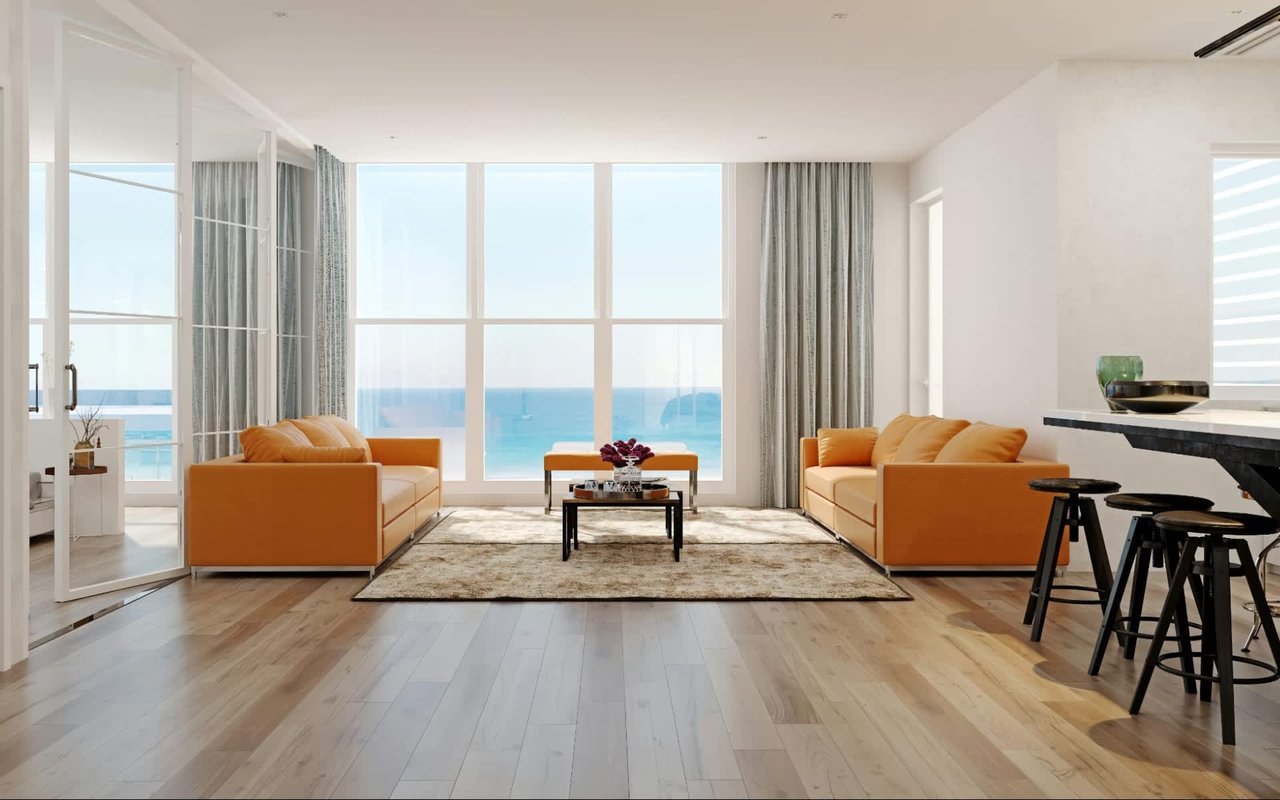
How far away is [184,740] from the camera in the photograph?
277cm

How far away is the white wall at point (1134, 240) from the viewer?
5316 mm

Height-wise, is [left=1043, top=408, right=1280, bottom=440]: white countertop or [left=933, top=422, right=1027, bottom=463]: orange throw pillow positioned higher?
[left=1043, top=408, right=1280, bottom=440]: white countertop

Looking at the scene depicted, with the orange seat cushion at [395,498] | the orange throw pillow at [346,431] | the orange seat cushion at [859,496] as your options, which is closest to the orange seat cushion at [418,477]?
the orange seat cushion at [395,498]

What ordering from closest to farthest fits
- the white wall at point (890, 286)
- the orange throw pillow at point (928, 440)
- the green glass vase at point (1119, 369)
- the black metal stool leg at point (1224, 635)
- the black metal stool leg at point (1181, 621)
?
the black metal stool leg at point (1224, 635), the black metal stool leg at point (1181, 621), the green glass vase at point (1119, 369), the orange throw pillow at point (928, 440), the white wall at point (890, 286)

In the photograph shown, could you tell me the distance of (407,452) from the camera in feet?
23.8

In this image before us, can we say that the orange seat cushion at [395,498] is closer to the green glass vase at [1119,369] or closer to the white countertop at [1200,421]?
the white countertop at [1200,421]

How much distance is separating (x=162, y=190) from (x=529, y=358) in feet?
12.5

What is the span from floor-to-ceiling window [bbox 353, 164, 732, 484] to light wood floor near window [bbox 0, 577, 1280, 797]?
13.6 ft

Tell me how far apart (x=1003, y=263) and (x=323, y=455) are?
4.34m

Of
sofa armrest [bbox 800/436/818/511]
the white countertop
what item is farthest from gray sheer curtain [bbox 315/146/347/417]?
the white countertop

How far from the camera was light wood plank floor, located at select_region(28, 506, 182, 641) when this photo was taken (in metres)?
4.66

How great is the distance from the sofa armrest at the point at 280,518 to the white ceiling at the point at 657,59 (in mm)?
2389

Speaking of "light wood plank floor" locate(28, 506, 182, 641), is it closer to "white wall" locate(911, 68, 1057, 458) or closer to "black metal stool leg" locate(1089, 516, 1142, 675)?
"black metal stool leg" locate(1089, 516, 1142, 675)

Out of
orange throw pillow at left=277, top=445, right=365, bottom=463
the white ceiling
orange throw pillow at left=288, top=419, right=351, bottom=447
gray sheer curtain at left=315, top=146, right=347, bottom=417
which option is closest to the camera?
the white ceiling
